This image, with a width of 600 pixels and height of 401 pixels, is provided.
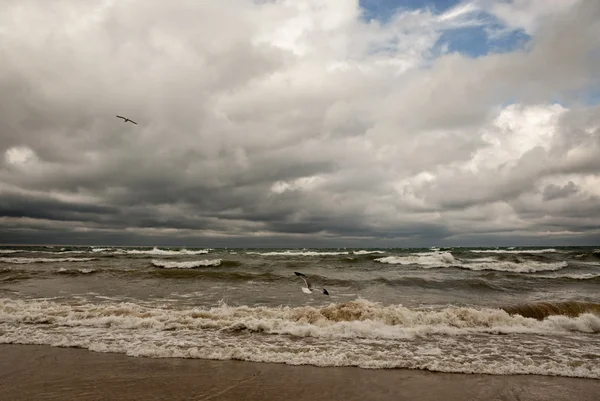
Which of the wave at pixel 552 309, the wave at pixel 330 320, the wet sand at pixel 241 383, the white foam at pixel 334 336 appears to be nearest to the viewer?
the wet sand at pixel 241 383

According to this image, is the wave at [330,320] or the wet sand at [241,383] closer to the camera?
the wet sand at [241,383]

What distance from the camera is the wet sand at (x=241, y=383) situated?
5449 millimetres

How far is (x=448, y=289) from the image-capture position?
18172 mm

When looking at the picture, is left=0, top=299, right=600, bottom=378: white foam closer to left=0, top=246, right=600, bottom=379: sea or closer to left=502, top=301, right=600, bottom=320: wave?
left=0, top=246, right=600, bottom=379: sea

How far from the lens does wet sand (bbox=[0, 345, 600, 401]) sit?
5449 mm

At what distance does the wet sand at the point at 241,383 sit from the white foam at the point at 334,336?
435 millimetres

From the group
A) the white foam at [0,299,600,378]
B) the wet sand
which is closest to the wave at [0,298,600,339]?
the white foam at [0,299,600,378]

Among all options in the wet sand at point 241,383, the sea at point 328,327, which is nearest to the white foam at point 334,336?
the sea at point 328,327

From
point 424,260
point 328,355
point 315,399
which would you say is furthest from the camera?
point 424,260

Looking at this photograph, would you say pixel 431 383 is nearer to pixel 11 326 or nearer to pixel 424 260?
pixel 11 326

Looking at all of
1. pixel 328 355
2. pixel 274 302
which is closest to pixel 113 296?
pixel 274 302

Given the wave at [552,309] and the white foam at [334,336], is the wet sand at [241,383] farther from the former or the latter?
the wave at [552,309]

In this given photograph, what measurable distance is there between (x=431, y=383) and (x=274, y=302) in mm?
8954

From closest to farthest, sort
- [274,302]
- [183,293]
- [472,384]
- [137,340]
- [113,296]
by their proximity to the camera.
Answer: [472,384], [137,340], [274,302], [113,296], [183,293]
